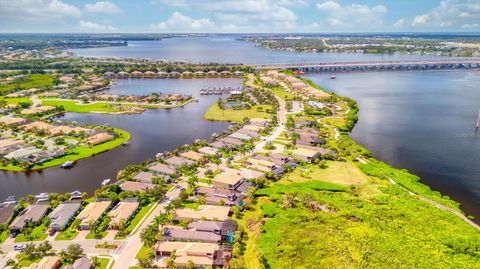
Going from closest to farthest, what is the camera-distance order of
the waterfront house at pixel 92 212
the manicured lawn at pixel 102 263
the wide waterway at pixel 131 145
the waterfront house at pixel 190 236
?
the manicured lawn at pixel 102 263 → the waterfront house at pixel 190 236 → the waterfront house at pixel 92 212 → the wide waterway at pixel 131 145

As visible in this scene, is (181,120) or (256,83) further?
(256,83)

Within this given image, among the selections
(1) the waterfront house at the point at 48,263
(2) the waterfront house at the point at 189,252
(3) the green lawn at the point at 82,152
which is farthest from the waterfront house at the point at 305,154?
(1) the waterfront house at the point at 48,263

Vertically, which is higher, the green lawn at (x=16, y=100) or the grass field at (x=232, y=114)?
the green lawn at (x=16, y=100)

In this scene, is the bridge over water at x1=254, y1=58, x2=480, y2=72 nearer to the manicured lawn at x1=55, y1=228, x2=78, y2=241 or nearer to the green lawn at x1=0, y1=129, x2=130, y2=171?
the green lawn at x1=0, y1=129, x2=130, y2=171

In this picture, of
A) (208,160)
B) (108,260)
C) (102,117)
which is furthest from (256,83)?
(108,260)

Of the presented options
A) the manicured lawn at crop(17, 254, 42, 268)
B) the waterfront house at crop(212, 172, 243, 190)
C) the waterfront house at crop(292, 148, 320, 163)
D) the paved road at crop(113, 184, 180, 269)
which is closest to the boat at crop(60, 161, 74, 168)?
the paved road at crop(113, 184, 180, 269)

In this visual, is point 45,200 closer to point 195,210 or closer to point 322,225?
point 195,210

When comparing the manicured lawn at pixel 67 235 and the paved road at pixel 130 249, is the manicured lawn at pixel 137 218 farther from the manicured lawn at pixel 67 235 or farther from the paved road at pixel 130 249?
the manicured lawn at pixel 67 235
